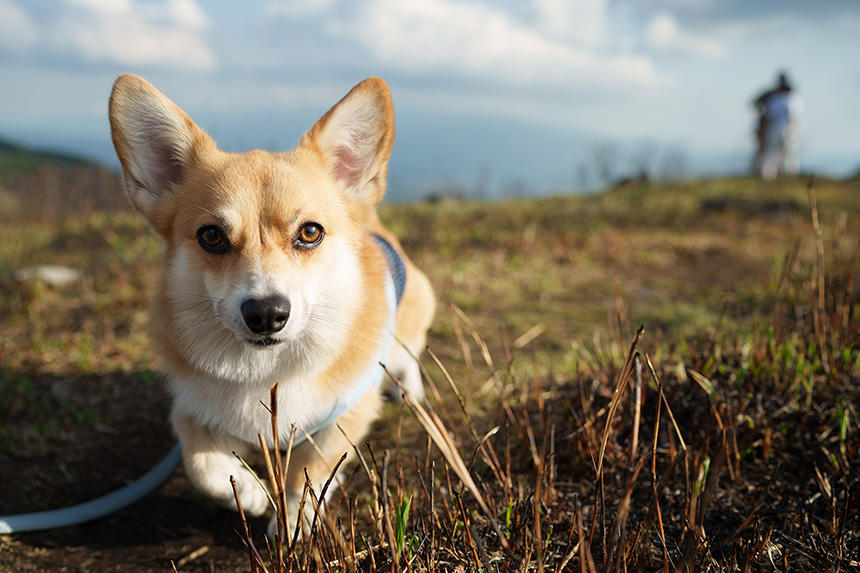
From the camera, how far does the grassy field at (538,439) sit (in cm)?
188

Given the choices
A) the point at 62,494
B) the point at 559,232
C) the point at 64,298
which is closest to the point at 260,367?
the point at 62,494

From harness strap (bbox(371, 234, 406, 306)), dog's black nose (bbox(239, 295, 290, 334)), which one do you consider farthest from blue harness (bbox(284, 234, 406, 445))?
dog's black nose (bbox(239, 295, 290, 334))

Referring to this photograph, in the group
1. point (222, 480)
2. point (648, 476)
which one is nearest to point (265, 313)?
point (222, 480)

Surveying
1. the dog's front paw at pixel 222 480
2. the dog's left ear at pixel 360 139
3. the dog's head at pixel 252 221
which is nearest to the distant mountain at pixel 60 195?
the dog's head at pixel 252 221

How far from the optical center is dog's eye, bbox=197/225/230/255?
7.47 feet

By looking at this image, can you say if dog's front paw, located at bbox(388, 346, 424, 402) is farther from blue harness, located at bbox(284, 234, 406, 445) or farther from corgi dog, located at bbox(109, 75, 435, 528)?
corgi dog, located at bbox(109, 75, 435, 528)

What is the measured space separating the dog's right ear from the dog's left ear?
507mm

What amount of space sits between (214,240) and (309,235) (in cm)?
35

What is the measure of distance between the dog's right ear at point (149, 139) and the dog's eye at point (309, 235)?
64cm

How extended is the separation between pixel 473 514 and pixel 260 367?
3.18 ft

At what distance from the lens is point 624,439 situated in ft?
9.00

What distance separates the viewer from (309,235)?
238cm

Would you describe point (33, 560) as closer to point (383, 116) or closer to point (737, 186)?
point (383, 116)

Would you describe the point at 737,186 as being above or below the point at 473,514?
above
